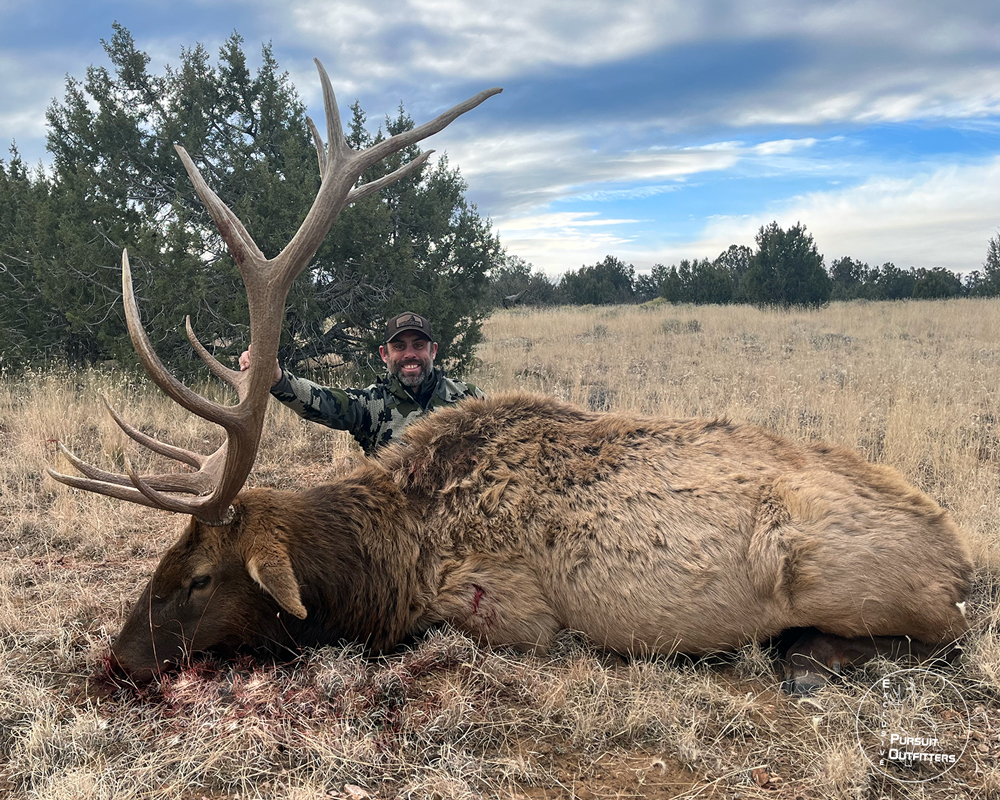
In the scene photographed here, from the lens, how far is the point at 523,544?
3.35 meters

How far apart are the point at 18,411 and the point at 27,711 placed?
6574 millimetres

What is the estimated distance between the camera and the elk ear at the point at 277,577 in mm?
2848

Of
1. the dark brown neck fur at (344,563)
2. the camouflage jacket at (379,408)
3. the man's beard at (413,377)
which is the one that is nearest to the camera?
the dark brown neck fur at (344,563)

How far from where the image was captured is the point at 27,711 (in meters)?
2.68

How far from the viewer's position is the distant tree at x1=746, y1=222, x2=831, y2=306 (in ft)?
87.0

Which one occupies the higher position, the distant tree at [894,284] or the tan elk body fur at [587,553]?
the distant tree at [894,284]

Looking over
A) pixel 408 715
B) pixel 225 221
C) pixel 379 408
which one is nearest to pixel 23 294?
pixel 379 408

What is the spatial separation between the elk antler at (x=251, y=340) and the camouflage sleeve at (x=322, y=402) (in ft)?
3.65

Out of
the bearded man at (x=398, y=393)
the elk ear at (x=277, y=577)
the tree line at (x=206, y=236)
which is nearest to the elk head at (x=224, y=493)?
the elk ear at (x=277, y=577)

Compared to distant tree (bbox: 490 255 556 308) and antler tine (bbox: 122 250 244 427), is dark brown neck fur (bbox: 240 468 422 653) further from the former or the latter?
distant tree (bbox: 490 255 556 308)

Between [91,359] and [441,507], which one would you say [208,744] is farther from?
[91,359]

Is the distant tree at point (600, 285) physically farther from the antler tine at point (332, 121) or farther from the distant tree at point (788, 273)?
the antler tine at point (332, 121)

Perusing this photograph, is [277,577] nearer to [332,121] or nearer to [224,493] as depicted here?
[224,493]

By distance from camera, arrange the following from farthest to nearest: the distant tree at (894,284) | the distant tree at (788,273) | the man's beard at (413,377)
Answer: the distant tree at (894,284), the distant tree at (788,273), the man's beard at (413,377)
